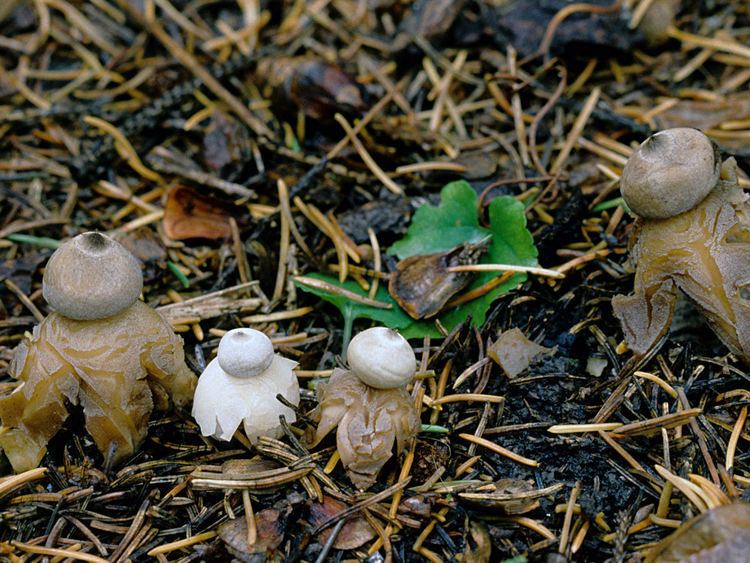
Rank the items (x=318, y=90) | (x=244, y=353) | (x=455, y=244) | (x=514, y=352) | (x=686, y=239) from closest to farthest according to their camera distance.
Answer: (x=244, y=353) → (x=686, y=239) → (x=514, y=352) → (x=455, y=244) → (x=318, y=90)

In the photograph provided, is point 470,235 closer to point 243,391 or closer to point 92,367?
point 243,391

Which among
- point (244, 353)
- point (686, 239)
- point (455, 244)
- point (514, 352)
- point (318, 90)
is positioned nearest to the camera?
point (244, 353)

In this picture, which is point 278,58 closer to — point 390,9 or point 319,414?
point 390,9

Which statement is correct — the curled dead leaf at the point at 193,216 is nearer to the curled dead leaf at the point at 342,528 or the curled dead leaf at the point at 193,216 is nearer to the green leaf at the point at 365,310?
the green leaf at the point at 365,310

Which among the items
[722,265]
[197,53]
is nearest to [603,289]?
[722,265]

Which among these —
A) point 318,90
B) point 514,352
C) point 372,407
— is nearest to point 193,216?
point 318,90

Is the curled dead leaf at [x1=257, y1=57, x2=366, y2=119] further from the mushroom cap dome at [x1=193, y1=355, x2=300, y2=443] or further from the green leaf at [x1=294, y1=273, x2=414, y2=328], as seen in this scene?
the mushroom cap dome at [x1=193, y1=355, x2=300, y2=443]
